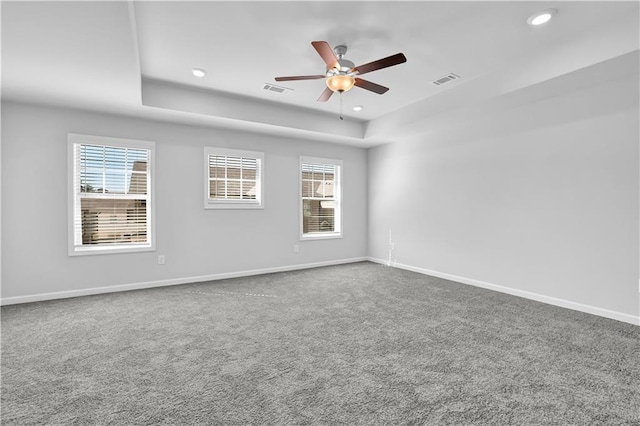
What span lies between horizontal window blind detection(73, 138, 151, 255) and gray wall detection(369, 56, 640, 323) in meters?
4.12

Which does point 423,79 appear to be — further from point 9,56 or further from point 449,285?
point 9,56

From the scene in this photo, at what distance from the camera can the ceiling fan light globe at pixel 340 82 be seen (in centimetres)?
289

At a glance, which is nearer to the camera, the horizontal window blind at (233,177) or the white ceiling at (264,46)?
the white ceiling at (264,46)

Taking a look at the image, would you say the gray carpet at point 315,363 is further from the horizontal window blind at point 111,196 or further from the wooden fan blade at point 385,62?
the wooden fan blade at point 385,62

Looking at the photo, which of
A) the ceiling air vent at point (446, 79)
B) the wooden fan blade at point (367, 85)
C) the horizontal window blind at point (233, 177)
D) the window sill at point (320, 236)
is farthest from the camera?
the window sill at point (320, 236)

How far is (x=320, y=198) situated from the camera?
5988 mm

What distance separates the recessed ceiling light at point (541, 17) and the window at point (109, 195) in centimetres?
451

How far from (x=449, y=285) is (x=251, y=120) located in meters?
3.68

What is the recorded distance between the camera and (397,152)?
5.77m

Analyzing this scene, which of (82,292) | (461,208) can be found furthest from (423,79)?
(82,292)

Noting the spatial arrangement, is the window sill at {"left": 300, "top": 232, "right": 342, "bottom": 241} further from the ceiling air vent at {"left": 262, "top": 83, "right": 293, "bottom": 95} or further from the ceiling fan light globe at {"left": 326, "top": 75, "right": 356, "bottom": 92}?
the ceiling fan light globe at {"left": 326, "top": 75, "right": 356, "bottom": 92}

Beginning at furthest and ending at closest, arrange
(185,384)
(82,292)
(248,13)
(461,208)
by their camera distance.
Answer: (461,208) < (82,292) < (248,13) < (185,384)

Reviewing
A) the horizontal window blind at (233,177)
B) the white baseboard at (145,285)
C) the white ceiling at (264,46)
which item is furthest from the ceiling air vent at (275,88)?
the white baseboard at (145,285)

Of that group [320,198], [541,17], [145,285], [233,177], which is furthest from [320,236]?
[541,17]
